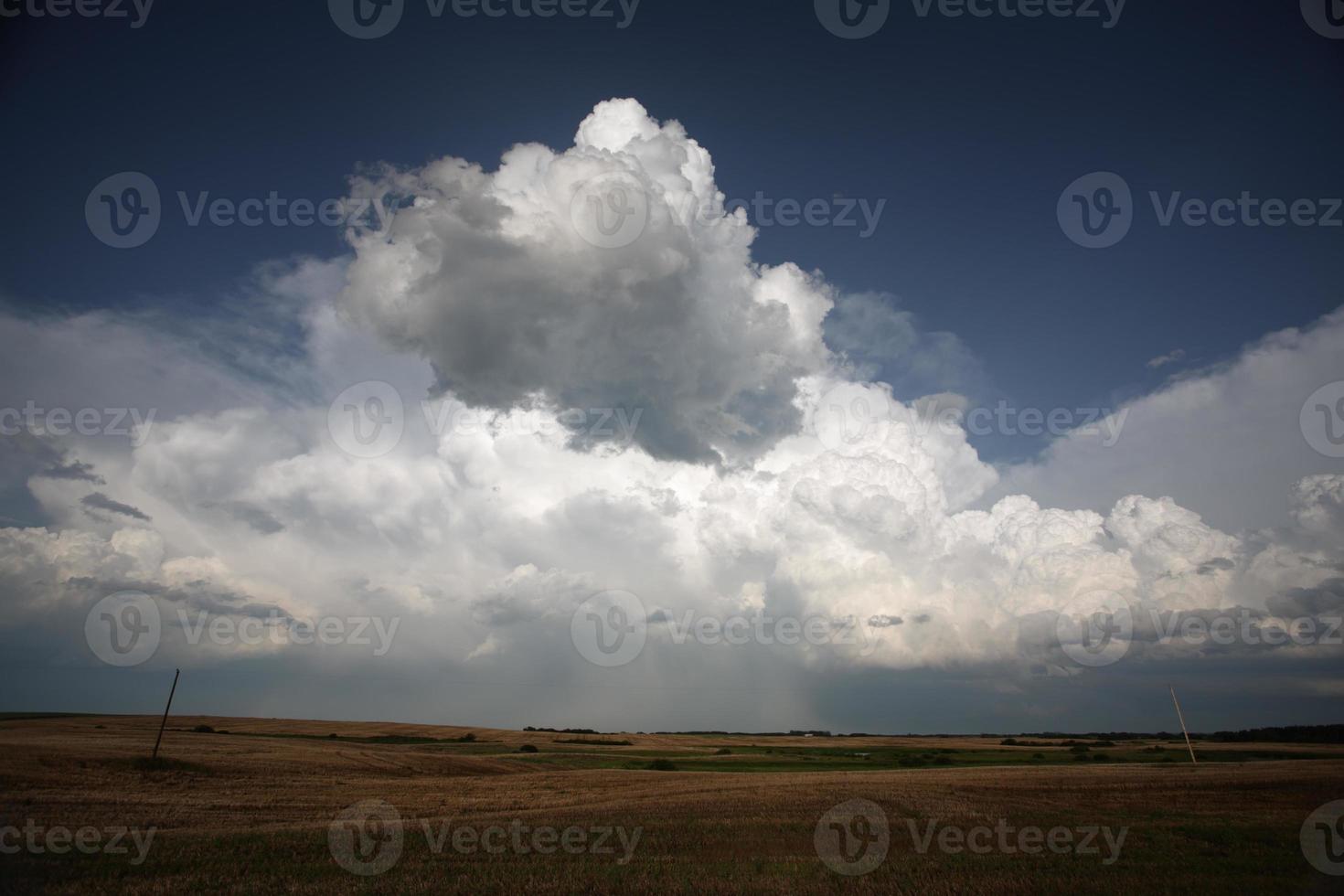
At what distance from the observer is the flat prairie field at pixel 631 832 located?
18.6m

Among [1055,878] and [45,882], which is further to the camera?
[1055,878]

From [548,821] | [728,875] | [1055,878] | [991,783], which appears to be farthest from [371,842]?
[991,783]

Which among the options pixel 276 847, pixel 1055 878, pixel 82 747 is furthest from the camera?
pixel 82 747

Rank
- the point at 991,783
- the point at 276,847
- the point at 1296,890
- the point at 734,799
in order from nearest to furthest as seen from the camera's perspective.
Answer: the point at 1296,890 < the point at 276,847 < the point at 734,799 < the point at 991,783

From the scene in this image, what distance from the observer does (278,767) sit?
5325 cm

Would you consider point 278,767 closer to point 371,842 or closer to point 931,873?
point 371,842

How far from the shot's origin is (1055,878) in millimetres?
19266

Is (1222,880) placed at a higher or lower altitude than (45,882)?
higher

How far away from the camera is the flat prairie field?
18.6m

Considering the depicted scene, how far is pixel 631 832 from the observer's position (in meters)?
26.2

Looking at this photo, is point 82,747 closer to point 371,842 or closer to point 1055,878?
point 371,842

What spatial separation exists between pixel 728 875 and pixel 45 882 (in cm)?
1845

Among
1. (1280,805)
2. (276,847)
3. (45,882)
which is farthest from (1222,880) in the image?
(45,882)

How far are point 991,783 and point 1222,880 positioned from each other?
105 feet
